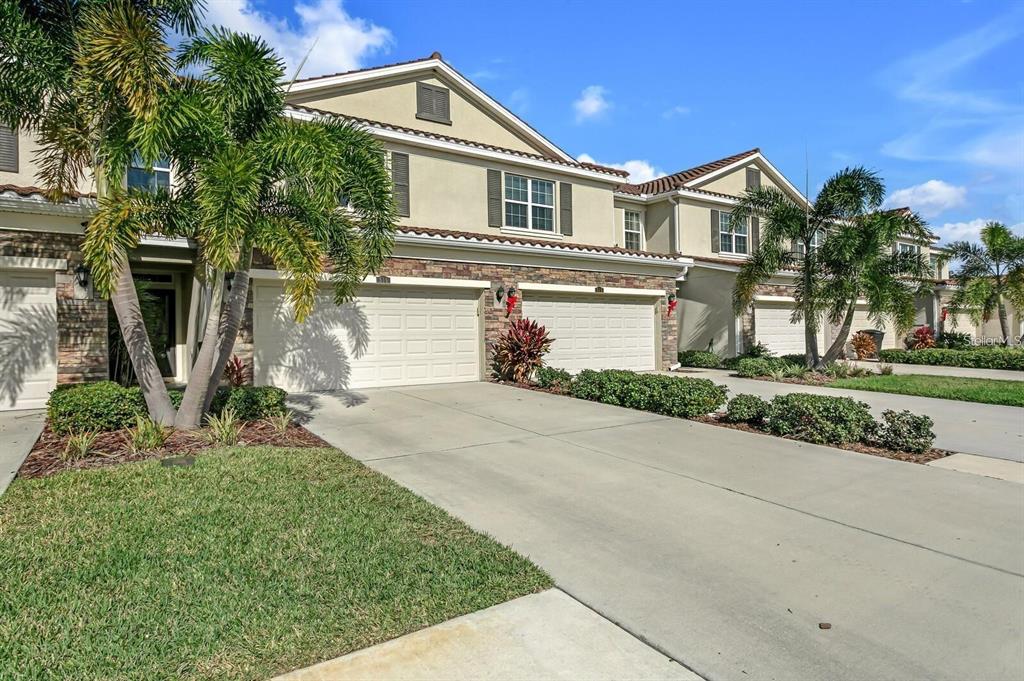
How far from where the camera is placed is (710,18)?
34.8 feet

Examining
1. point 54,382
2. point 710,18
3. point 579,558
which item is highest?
point 710,18

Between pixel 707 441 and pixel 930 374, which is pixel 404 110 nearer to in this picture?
pixel 707 441

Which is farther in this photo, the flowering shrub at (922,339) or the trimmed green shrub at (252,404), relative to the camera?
the flowering shrub at (922,339)

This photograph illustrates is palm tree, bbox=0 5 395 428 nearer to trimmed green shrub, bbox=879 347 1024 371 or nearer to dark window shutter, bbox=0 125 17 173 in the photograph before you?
dark window shutter, bbox=0 125 17 173

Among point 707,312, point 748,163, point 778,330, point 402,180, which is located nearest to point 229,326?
point 402,180

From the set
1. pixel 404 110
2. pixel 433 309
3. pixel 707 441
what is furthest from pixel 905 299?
pixel 404 110

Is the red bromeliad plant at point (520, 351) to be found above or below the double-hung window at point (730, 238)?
below

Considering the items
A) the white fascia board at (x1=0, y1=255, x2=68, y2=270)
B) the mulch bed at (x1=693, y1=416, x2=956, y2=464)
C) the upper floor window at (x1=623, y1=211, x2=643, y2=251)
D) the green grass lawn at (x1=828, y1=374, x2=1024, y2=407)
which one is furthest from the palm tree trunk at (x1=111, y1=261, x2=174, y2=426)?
the upper floor window at (x1=623, y1=211, x2=643, y2=251)

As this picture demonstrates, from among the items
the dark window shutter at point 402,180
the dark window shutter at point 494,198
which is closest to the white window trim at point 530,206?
the dark window shutter at point 494,198

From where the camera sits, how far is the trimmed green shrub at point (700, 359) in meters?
18.3

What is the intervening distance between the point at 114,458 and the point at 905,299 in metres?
17.6

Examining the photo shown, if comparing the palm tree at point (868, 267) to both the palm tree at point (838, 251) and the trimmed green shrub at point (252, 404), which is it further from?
the trimmed green shrub at point (252, 404)

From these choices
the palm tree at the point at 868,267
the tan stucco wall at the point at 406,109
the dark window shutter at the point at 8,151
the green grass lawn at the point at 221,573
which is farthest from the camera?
the palm tree at the point at 868,267

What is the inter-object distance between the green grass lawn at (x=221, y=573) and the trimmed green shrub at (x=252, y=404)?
2.87 meters
